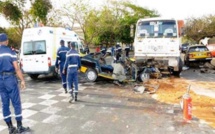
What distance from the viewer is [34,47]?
38.9 ft

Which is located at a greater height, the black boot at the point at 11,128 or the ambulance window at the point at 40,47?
the ambulance window at the point at 40,47

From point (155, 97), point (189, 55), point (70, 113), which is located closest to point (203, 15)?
point (189, 55)

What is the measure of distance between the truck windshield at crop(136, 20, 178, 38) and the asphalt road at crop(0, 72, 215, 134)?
446 cm

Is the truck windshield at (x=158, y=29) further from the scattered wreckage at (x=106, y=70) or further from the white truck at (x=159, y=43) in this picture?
the scattered wreckage at (x=106, y=70)

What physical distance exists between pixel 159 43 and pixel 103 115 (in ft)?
23.1

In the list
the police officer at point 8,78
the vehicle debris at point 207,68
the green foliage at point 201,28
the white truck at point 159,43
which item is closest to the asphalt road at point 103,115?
the police officer at point 8,78

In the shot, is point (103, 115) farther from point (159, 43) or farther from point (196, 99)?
point (159, 43)

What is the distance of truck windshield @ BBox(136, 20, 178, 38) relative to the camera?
1257cm

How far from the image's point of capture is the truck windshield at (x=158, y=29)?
12.6 meters

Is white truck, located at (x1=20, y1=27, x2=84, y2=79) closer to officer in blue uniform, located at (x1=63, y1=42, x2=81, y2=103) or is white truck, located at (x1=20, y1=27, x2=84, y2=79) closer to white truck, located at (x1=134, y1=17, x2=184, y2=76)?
officer in blue uniform, located at (x1=63, y1=42, x2=81, y2=103)

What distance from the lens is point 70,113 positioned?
6.66m

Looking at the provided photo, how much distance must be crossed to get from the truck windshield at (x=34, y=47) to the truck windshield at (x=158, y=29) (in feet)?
15.6

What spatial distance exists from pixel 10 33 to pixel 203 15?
31.1 m

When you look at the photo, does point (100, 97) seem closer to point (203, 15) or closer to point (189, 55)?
point (189, 55)
